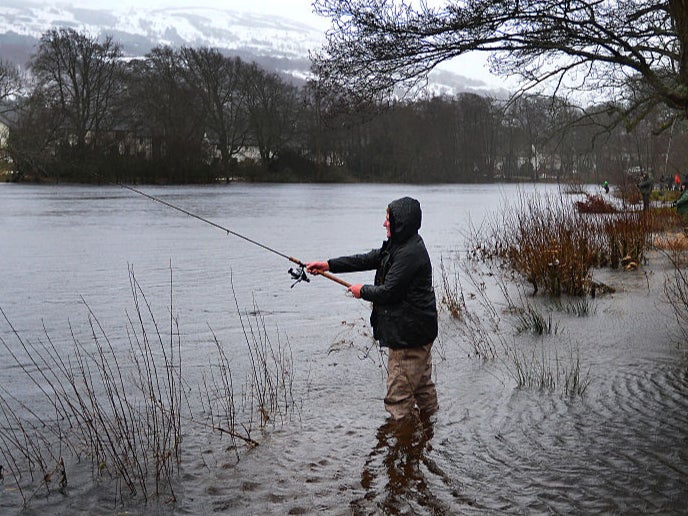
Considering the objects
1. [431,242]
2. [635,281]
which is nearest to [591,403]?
[635,281]

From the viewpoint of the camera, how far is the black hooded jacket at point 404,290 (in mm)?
4992

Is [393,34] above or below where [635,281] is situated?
above

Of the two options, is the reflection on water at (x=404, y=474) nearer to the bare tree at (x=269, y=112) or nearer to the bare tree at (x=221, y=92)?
the bare tree at (x=221, y=92)

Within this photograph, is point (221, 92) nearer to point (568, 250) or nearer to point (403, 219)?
point (568, 250)

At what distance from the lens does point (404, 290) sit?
5.01m

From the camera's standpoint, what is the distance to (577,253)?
11.5 m

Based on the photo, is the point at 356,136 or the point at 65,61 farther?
the point at 356,136

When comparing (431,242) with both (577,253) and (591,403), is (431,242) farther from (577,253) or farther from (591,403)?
(591,403)

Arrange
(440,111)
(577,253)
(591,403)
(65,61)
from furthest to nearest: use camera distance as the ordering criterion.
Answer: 1. (440,111)
2. (65,61)
3. (577,253)
4. (591,403)

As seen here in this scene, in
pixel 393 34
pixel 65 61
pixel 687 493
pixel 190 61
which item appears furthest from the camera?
pixel 190 61

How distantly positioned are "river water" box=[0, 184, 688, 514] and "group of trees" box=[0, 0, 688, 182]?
2.78 metres

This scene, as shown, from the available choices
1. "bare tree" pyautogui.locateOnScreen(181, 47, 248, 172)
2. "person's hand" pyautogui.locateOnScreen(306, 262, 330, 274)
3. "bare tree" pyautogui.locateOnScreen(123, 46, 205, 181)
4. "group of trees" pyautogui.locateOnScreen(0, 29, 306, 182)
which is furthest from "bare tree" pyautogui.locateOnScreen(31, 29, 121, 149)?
"person's hand" pyautogui.locateOnScreen(306, 262, 330, 274)

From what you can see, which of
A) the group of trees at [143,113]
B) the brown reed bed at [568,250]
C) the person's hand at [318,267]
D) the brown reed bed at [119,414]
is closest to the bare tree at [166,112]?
the group of trees at [143,113]

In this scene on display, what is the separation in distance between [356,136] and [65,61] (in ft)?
116
